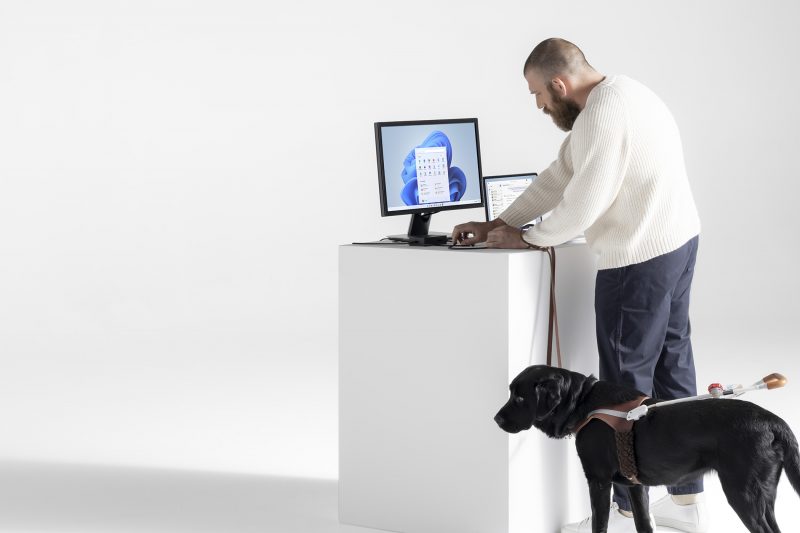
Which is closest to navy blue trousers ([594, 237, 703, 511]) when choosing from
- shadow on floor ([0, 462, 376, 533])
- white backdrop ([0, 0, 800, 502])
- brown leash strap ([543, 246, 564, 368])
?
brown leash strap ([543, 246, 564, 368])

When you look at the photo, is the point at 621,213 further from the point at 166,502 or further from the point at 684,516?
the point at 166,502

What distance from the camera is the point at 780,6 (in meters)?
8.40

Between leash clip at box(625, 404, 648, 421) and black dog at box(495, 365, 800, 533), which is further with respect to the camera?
leash clip at box(625, 404, 648, 421)

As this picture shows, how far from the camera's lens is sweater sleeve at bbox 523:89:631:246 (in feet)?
10.1

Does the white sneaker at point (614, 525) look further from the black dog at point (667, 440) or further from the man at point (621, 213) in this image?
the black dog at point (667, 440)

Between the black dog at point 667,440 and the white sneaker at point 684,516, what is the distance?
55 cm

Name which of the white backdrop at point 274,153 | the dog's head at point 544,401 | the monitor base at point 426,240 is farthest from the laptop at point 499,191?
the white backdrop at point 274,153

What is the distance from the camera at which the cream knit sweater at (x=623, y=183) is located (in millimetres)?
3100

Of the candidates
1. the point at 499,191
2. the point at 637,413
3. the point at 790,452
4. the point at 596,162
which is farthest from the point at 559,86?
the point at 790,452

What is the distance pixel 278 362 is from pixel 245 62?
223 cm

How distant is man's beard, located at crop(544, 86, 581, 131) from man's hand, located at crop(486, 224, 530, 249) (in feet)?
1.14

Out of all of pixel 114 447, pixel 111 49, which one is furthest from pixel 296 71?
pixel 114 447

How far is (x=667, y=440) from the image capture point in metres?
2.75

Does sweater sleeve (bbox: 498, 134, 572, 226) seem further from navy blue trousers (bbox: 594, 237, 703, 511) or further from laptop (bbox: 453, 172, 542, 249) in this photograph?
laptop (bbox: 453, 172, 542, 249)
